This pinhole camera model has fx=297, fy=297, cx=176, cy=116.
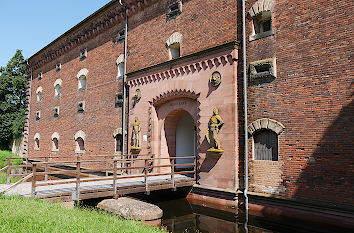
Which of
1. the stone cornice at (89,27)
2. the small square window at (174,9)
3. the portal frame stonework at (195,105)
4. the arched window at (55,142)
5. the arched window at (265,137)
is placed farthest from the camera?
the arched window at (55,142)

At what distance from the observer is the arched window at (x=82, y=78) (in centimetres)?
1903

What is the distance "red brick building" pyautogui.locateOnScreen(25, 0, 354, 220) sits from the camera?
317 inches

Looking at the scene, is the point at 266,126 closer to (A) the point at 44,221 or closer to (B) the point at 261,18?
(B) the point at 261,18

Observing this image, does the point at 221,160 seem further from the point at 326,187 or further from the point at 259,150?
the point at 326,187

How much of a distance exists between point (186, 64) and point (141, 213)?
20.4 ft

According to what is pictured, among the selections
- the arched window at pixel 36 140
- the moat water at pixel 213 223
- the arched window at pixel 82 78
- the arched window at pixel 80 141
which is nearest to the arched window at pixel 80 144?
the arched window at pixel 80 141

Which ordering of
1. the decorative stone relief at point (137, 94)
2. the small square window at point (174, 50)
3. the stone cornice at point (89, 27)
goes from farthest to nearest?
the stone cornice at point (89, 27) → the decorative stone relief at point (137, 94) → the small square window at point (174, 50)

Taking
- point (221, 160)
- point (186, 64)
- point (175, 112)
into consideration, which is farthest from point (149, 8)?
point (221, 160)

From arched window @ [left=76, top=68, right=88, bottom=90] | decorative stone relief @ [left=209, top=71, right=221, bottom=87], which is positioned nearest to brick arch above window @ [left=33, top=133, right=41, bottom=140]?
arched window @ [left=76, top=68, right=88, bottom=90]

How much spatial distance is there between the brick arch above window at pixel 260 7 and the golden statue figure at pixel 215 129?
3.51 m

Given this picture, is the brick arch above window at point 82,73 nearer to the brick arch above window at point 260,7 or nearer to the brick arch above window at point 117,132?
the brick arch above window at point 117,132

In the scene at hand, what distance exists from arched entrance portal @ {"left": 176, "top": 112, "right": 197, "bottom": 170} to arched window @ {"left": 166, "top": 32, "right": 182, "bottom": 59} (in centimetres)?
295

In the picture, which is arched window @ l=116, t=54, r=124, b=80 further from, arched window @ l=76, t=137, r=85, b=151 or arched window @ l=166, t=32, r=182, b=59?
arched window @ l=76, t=137, r=85, b=151

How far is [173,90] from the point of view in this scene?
12.3 m
